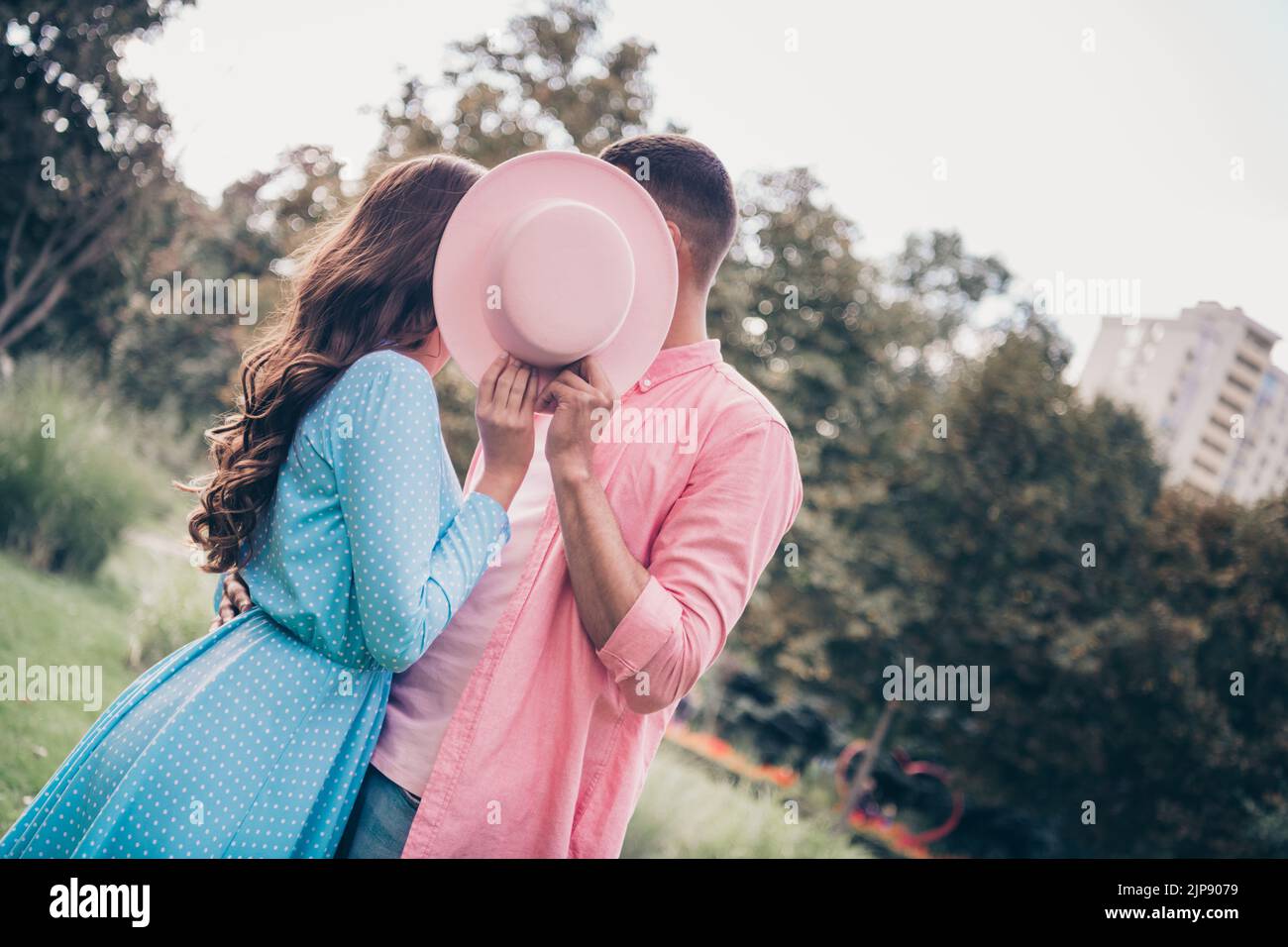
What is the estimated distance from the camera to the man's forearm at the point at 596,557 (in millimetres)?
1691

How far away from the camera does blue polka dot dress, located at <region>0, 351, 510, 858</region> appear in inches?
64.9

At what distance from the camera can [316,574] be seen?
1722 mm

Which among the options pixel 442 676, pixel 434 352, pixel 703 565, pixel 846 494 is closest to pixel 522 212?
pixel 434 352

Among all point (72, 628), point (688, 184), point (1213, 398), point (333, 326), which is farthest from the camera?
point (1213, 398)

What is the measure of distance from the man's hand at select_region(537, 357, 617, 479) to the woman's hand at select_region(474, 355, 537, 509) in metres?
0.06

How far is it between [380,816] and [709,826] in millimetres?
4935

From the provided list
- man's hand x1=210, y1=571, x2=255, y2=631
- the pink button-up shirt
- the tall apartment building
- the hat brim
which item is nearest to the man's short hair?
the hat brim

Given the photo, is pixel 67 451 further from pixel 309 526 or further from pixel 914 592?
pixel 914 592

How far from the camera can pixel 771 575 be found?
11.7m

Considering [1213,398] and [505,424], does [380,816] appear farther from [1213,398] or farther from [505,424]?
[1213,398]

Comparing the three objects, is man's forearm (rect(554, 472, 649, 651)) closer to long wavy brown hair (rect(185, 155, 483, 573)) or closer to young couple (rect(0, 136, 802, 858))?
young couple (rect(0, 136, 802, 858))

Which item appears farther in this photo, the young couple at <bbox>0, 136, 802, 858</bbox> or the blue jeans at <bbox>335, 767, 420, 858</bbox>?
the blue jeans at <bbox>335, 767, 420, 858</bbox>
